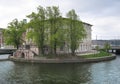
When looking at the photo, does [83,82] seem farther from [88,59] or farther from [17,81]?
[88,59]

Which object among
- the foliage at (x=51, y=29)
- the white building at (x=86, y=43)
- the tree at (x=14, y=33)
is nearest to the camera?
the foliage at (x=51, y=29)

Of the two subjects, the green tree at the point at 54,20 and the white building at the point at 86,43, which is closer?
the green tree at the point at 54,20

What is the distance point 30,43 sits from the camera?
337 ft

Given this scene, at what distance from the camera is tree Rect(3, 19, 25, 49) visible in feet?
344

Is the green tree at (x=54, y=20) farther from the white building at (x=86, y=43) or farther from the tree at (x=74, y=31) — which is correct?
the white building at (x=86, y=43)

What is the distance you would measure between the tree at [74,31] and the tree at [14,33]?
77.6 ft

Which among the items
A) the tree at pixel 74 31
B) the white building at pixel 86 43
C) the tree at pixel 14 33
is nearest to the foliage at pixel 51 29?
the tree at pixel 74 31

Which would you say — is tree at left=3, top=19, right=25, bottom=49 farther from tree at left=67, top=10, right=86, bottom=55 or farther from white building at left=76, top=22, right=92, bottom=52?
white building at left=76, top=22, right=92, bottom=52

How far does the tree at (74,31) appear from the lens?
9056 cm

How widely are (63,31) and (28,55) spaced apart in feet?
53.1

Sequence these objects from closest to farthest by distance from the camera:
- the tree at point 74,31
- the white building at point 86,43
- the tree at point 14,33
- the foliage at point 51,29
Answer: the foliage at point 51,29 < the tree at point 74,31 < the tree at point 14,33 < the white building at point 86,43

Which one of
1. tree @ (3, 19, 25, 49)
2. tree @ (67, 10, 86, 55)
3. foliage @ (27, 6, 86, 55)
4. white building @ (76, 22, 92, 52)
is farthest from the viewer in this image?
white building @ (76, 22, 92, 52)

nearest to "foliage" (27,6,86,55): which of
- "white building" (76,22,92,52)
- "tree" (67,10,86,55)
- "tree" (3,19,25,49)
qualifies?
"tree" (67,10,86,55)

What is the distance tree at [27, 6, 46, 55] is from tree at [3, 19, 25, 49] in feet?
54.1
